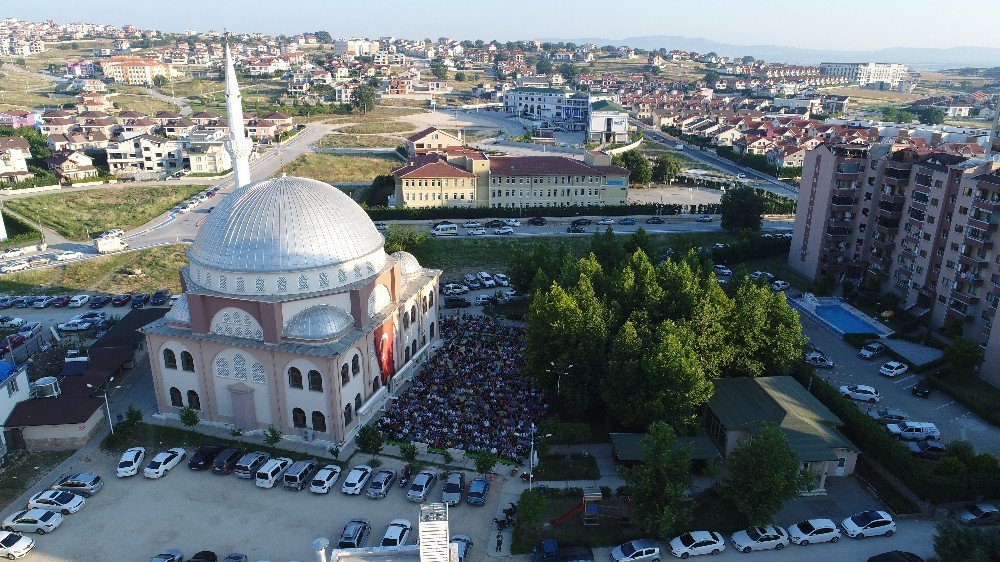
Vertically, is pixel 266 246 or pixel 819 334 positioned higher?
pixel 266 246

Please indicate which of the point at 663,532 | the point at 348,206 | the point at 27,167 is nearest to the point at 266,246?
the point at 348,206

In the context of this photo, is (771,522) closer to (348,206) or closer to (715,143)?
(348,206)

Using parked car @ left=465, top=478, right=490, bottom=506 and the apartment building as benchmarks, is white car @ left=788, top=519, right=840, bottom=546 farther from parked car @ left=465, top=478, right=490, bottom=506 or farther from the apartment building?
the apartment building

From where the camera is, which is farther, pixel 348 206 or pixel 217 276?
pixel 348 206

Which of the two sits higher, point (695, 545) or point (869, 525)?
point (869, 525)

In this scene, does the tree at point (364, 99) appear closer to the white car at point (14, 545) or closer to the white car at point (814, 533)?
the white car at point (14, 545)

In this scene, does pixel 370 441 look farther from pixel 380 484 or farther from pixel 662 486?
pixel 662 486

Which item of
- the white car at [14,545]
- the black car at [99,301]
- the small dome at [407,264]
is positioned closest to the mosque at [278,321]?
the small dome at [407,264]

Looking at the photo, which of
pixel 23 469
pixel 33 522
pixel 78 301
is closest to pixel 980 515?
pixel 33 522
